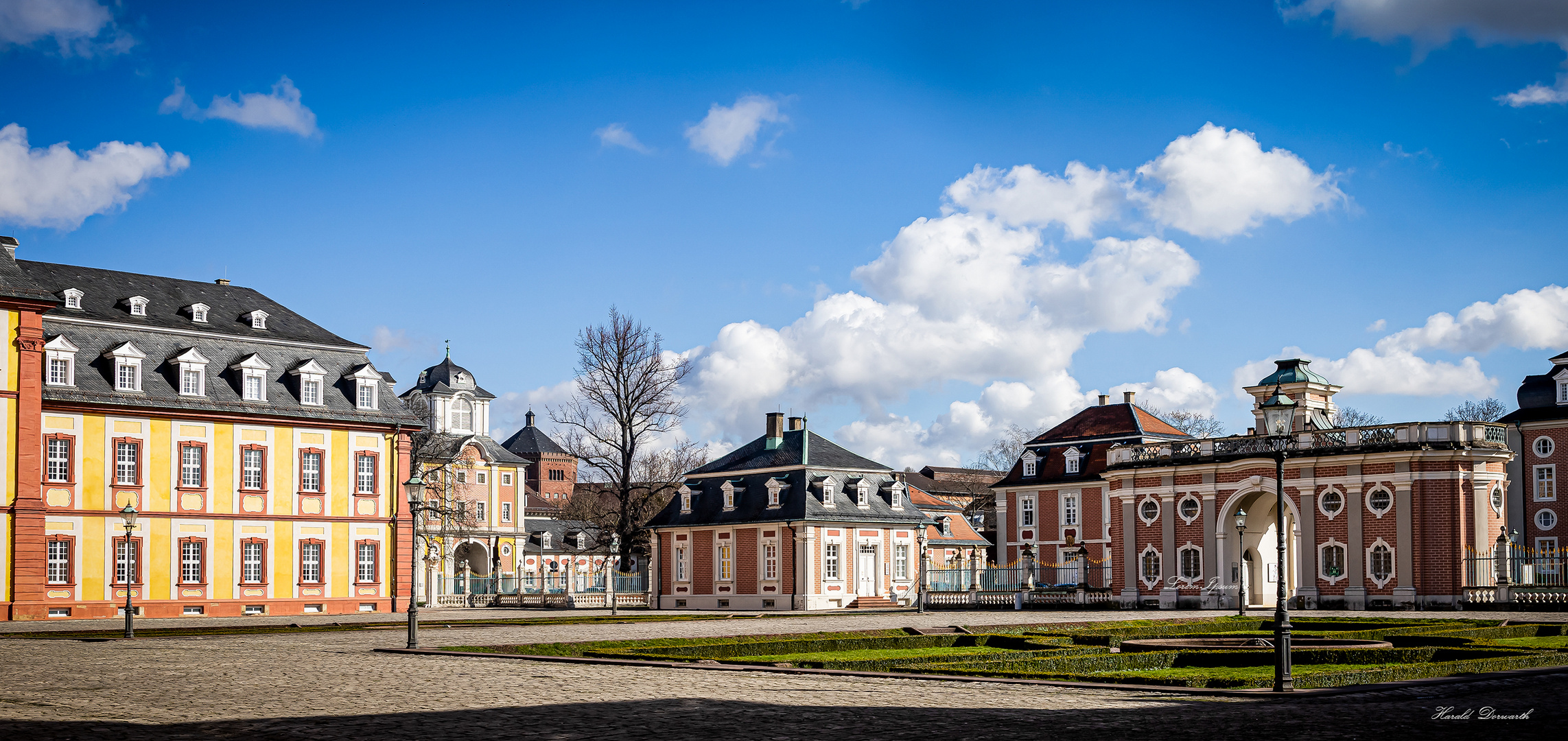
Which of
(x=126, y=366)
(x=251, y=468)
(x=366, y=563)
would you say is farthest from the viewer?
(x=366, y=563)

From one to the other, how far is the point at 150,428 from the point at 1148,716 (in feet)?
131

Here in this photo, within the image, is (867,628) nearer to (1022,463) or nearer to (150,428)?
(150,428)

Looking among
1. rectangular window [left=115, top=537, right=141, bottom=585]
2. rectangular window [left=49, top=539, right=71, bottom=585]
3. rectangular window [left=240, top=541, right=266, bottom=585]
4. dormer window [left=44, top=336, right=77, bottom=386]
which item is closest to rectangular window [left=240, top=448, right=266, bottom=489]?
rectangular window [left=240, top=541, right=266, bottom=585]

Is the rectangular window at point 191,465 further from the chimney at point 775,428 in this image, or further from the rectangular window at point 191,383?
the chimney at point 775,428

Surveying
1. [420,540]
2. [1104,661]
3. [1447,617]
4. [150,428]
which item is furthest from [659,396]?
[1104,661]

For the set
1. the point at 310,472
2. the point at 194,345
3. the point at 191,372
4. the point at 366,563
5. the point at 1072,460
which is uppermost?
the point at 194,345

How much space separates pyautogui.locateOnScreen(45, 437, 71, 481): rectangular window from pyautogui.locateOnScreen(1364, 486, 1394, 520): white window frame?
131 feet

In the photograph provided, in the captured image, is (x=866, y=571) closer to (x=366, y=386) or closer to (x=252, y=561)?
(x=366, y=386)

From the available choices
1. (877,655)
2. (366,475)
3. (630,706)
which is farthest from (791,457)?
(630,706)

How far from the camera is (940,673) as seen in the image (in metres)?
17.7

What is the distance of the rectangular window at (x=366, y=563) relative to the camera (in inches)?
1976

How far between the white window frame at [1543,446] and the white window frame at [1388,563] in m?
25.2

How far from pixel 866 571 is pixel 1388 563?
21362 mm

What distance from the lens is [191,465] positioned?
46250mm
